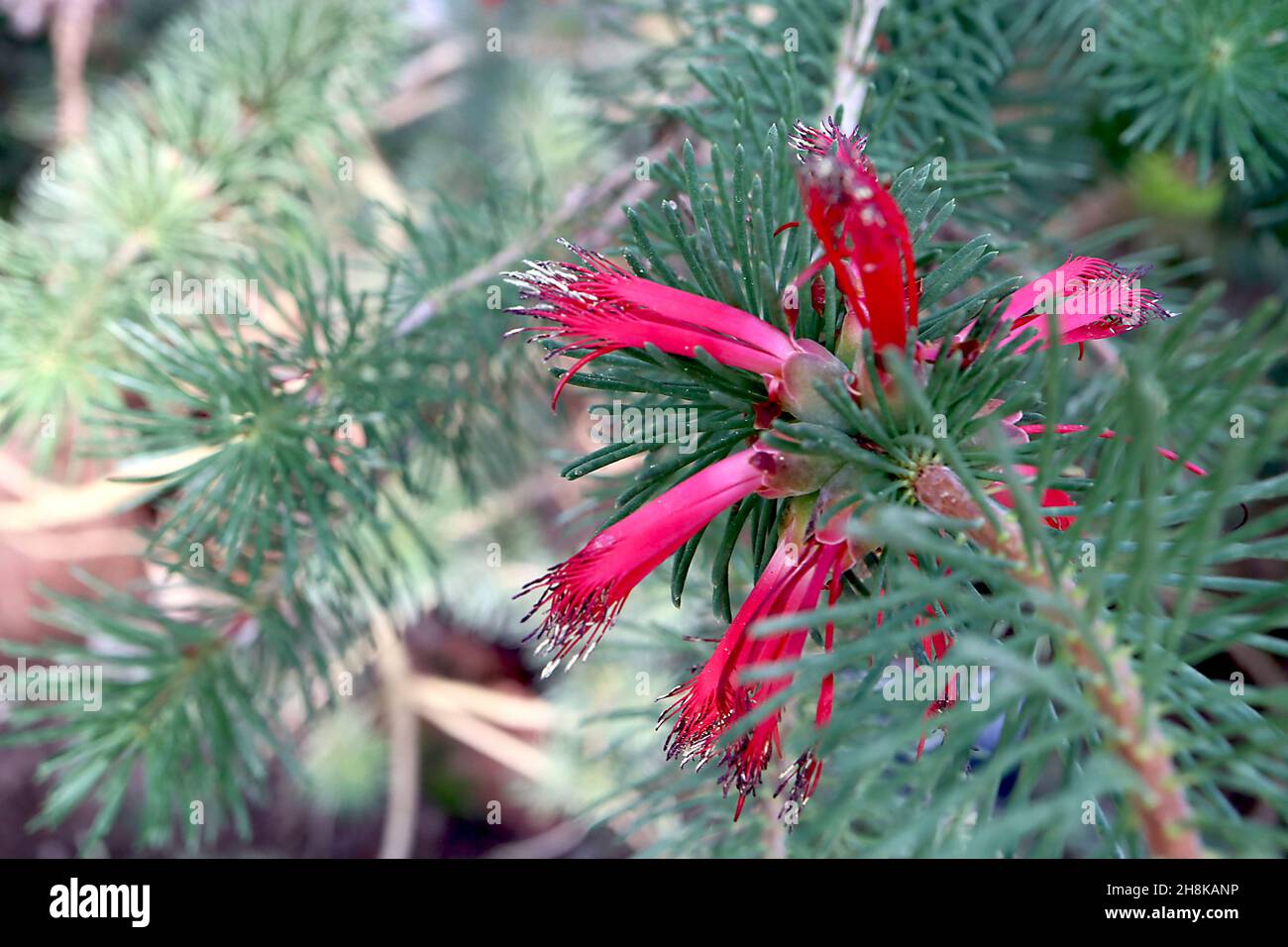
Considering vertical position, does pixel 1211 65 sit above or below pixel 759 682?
above

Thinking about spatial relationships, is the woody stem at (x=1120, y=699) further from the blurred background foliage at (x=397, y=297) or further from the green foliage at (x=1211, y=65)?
the green foliage at (x=1211, y=65)

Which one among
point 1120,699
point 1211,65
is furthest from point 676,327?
point 1211,65

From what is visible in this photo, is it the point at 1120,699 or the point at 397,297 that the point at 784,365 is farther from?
the point at 397,297

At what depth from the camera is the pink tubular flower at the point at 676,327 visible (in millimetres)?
276

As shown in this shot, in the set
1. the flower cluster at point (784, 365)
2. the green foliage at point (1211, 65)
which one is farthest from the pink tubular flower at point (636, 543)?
the green foliage at point (1211, 65)

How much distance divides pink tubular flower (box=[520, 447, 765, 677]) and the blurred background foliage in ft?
0.29

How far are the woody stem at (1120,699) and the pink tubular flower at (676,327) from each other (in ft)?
0.25

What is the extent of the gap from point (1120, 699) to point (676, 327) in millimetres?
164

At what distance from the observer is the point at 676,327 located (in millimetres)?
282

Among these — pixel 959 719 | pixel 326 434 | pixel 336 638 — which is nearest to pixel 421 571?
pixel 336 638

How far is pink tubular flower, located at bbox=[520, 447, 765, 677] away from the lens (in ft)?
0.89

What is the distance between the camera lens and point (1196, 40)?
479 mm

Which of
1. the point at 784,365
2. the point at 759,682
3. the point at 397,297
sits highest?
the point at 397,297
